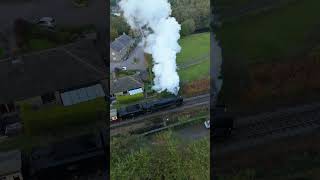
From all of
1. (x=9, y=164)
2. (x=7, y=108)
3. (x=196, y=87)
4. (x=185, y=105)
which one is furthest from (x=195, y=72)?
(x=9, y=164)

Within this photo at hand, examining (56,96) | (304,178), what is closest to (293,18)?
(304,178)

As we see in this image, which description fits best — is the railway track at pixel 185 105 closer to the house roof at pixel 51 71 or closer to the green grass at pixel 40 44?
the house roof at pixel 51 71

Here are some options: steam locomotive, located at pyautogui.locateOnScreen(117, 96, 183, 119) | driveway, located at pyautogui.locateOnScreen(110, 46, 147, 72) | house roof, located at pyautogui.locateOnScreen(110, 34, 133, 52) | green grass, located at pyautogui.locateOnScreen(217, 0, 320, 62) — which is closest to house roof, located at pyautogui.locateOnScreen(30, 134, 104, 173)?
steam locomotive, located at pyautogui.locateOnScreen(117, 96, 183, 119)

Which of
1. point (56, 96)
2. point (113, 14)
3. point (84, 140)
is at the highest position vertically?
point (113, 14)

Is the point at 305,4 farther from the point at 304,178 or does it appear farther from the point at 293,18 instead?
the point at 304,178

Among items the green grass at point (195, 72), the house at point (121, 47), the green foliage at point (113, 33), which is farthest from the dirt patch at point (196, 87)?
the green foliage at point (113, 33)

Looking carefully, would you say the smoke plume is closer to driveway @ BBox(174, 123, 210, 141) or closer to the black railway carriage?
the black railway carriage
